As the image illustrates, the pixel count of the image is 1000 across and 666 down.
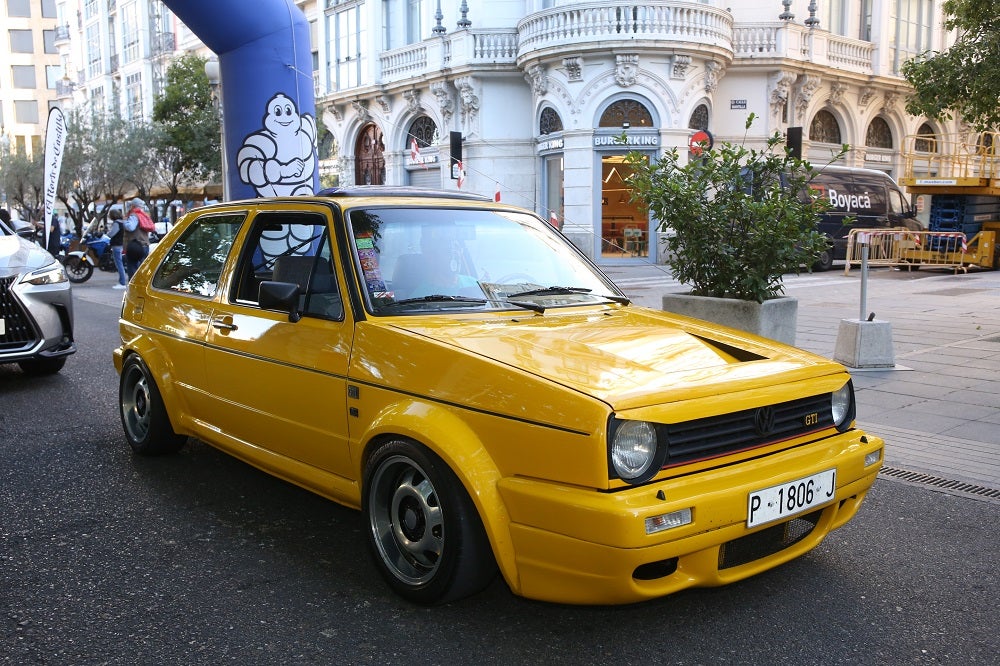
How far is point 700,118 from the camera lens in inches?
1008

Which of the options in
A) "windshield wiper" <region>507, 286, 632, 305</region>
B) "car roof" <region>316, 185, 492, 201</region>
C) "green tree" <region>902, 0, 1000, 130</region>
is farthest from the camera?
"green tree" <region>902, 0, 1000, 130</region>

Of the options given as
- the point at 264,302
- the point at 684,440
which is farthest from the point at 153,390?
the point at 684,440

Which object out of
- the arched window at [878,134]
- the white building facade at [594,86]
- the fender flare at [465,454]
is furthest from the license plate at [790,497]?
the arched window at [878,134]

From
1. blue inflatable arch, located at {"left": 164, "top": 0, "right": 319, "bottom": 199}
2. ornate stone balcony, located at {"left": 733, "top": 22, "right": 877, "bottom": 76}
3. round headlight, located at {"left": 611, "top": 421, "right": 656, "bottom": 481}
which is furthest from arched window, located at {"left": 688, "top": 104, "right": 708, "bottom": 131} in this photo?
round headlight, located at {"left": 611, "top": 421, "right": 656, "bottom": 481}

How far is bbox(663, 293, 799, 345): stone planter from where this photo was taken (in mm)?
7238

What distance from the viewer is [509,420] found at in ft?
9.63

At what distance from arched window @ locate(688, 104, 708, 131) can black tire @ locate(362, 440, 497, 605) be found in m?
23.5

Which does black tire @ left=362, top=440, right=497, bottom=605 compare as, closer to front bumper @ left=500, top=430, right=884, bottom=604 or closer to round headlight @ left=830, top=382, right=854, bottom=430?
front bumper @ left=500, top=430, right=884, bottom=604

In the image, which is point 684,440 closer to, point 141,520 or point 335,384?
point 335,384

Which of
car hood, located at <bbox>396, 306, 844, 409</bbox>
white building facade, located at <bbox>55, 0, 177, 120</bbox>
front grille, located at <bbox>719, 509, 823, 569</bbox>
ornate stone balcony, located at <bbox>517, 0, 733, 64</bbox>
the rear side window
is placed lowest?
front grille, located at <bbox>719, 509, 823, 569</bbox>

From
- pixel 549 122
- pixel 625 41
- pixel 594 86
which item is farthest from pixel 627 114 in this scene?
pixel 549 122

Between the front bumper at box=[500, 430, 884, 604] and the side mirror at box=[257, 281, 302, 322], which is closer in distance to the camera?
the front bumper at box=[500, 430, 884, 604]

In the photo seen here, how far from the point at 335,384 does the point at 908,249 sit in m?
21.8

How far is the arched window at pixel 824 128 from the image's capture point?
95.6ft
